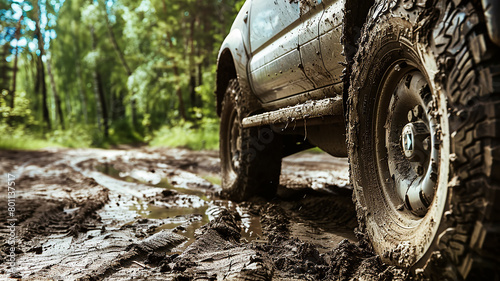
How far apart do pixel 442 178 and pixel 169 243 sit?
1.67 meters

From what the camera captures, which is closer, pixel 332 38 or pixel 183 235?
pixel 332 38

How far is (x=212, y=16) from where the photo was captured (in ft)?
52.0

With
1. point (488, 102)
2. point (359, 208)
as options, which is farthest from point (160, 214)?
point (488, 102)

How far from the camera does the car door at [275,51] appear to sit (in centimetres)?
270

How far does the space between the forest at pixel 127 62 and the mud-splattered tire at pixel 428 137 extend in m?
9.57

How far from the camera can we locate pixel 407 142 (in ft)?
5.41

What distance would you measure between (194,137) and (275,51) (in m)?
11.3

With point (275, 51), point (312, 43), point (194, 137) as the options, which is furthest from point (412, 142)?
point (194, 137)

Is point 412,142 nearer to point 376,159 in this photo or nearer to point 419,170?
point 419,170

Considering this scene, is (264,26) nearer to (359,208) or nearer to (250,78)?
(250,78)

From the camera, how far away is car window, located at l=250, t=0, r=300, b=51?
8.80 ft

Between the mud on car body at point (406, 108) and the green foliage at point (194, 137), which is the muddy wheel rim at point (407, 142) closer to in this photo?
the mud on car body at point (406, 108)

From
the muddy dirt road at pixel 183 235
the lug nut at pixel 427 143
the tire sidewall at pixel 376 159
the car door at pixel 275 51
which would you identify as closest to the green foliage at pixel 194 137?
the muddy dirt road at pixel 183 235

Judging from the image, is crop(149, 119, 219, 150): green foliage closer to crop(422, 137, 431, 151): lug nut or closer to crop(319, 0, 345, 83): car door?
crop(319, 0, 345, 83): car door
